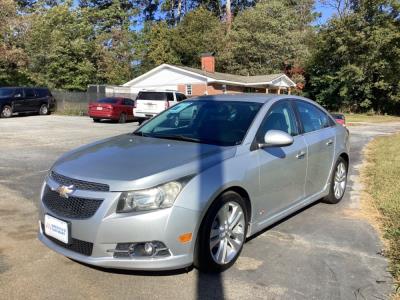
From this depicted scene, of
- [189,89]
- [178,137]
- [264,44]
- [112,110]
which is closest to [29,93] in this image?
[112,110]

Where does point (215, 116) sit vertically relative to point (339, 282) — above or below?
above

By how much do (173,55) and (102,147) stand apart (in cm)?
4655

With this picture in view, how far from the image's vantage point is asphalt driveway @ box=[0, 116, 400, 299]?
12.4 feet

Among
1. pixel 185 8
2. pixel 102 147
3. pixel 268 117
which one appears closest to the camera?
pixel 102 147

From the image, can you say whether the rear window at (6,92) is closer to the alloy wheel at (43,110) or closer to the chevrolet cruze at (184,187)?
the alloy wheel at (43,110)

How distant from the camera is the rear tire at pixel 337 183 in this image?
6418 millimetres

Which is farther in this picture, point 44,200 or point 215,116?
point 215,116

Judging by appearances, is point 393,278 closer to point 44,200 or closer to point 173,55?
point 44,200

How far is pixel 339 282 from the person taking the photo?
4062 mm

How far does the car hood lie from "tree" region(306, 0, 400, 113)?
119 ft

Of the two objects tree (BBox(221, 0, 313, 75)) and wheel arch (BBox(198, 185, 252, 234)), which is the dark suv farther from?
wheel arch (BBox(198, 185, 252, 234))

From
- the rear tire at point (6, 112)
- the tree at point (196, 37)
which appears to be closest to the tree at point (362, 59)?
the tree at point (196, 37)

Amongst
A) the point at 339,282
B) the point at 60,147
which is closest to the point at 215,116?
the point at 339,282

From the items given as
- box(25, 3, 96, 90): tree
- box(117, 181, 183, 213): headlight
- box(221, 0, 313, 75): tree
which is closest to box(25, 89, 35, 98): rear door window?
box(25, 3, 96, 90): tree
